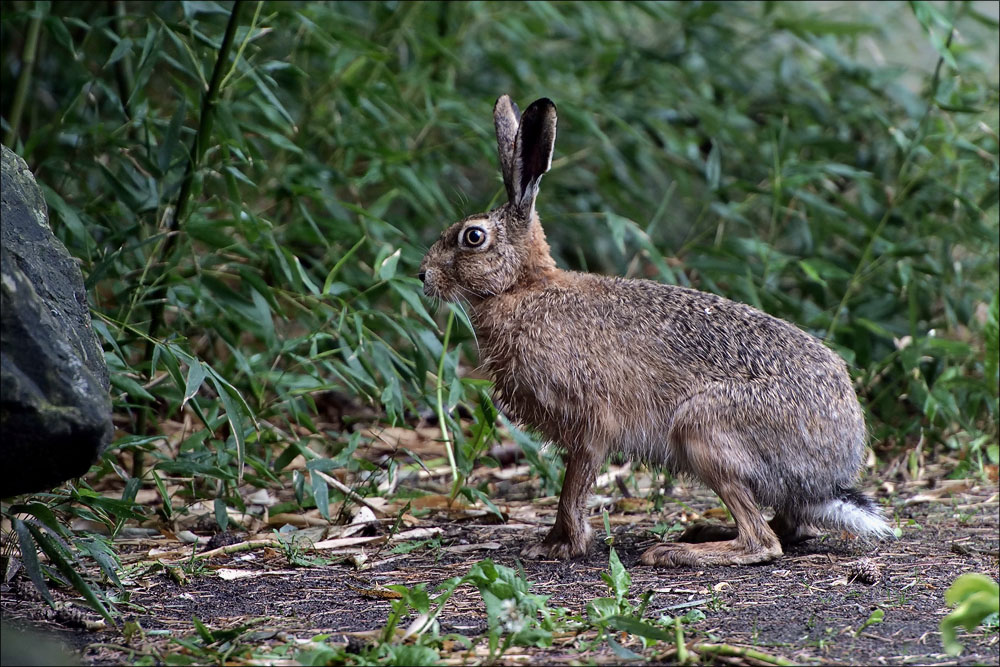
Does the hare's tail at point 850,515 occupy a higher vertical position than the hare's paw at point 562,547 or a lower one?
higher

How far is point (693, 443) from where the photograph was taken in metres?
4.60

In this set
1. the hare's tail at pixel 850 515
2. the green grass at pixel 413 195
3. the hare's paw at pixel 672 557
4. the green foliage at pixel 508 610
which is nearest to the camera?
the green foliage at pixel 508 610

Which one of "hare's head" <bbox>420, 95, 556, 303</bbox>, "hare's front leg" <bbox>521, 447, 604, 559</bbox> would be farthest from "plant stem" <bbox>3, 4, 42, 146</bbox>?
"hare's front leg" <bbox>521, 447, 604, 559</bbox>

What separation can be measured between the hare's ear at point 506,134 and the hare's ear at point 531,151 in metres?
0.03

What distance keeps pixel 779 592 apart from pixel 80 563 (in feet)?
8.41

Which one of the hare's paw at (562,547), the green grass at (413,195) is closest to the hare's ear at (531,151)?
the green grass at (413,195)

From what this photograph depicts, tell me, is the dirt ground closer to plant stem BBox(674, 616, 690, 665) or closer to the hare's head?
plant stem BBox(674, 616, 690, 665)

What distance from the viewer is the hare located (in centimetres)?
459

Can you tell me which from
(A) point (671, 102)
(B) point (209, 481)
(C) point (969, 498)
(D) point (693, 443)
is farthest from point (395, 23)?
(C) point (969, 498)

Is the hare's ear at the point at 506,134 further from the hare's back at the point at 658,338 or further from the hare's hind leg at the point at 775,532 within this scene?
the hare's hind leg at the point at 775,532

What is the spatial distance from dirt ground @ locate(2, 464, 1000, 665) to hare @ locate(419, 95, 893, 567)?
194 mm

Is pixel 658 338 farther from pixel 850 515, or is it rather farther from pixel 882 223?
pixel 882 223

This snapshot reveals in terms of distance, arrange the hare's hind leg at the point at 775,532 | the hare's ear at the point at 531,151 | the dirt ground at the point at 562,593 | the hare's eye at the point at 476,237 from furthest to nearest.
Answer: the hare's eye at the point at 476,237 < the hare's hind leg at the point at 775,532 < the hare's ear at the point at 531,151 < the dirt ground at the point at 562,593

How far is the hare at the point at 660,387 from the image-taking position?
4594 millimetres
